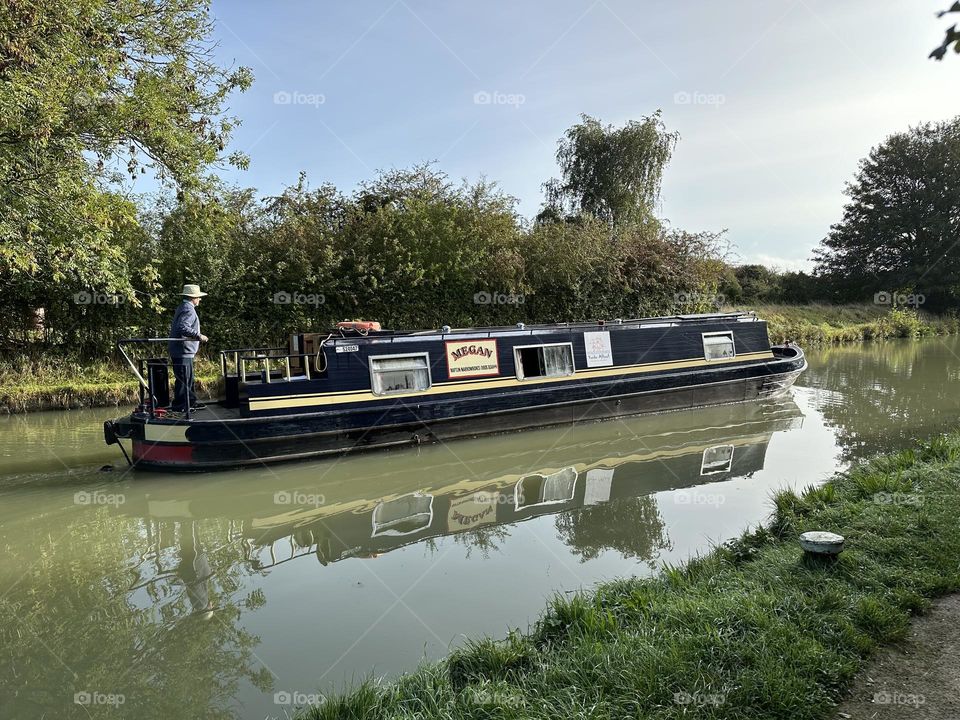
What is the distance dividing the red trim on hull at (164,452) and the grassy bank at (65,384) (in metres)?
4.22

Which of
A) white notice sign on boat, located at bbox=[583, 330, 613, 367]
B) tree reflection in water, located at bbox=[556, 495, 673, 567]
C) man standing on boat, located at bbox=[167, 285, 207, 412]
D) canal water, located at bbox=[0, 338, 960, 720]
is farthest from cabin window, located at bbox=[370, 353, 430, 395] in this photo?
tree reflection in water, located at bbox=[556, 495, 673, 567]

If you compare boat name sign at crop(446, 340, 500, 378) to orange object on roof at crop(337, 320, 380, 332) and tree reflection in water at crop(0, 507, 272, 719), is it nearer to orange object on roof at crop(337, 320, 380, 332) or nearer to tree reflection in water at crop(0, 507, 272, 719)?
orange object on roof at crop(337, 320, 380, 332)

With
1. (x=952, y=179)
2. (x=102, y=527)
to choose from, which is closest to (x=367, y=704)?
(x=102, y=527)

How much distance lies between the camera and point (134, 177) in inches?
399

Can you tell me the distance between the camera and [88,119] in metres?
9.02

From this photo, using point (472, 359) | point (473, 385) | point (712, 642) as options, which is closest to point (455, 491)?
point (473, 385)

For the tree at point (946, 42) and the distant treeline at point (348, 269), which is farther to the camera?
the distant treeline at point (348, 269)

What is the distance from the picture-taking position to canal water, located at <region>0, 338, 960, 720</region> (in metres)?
3.47

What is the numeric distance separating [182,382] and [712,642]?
646 cm

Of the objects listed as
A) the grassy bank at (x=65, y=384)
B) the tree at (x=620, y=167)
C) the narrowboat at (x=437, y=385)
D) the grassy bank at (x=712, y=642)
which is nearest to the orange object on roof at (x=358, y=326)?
the narrowboat at (x=437, y=385)

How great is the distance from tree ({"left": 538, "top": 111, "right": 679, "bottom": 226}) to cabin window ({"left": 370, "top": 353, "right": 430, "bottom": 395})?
51.6ft

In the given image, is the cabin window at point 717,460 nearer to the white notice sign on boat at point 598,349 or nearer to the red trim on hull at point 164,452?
the white notice sign on boat at point 598,349

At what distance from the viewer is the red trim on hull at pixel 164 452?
7.08 m

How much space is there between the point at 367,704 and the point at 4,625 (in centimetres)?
288
